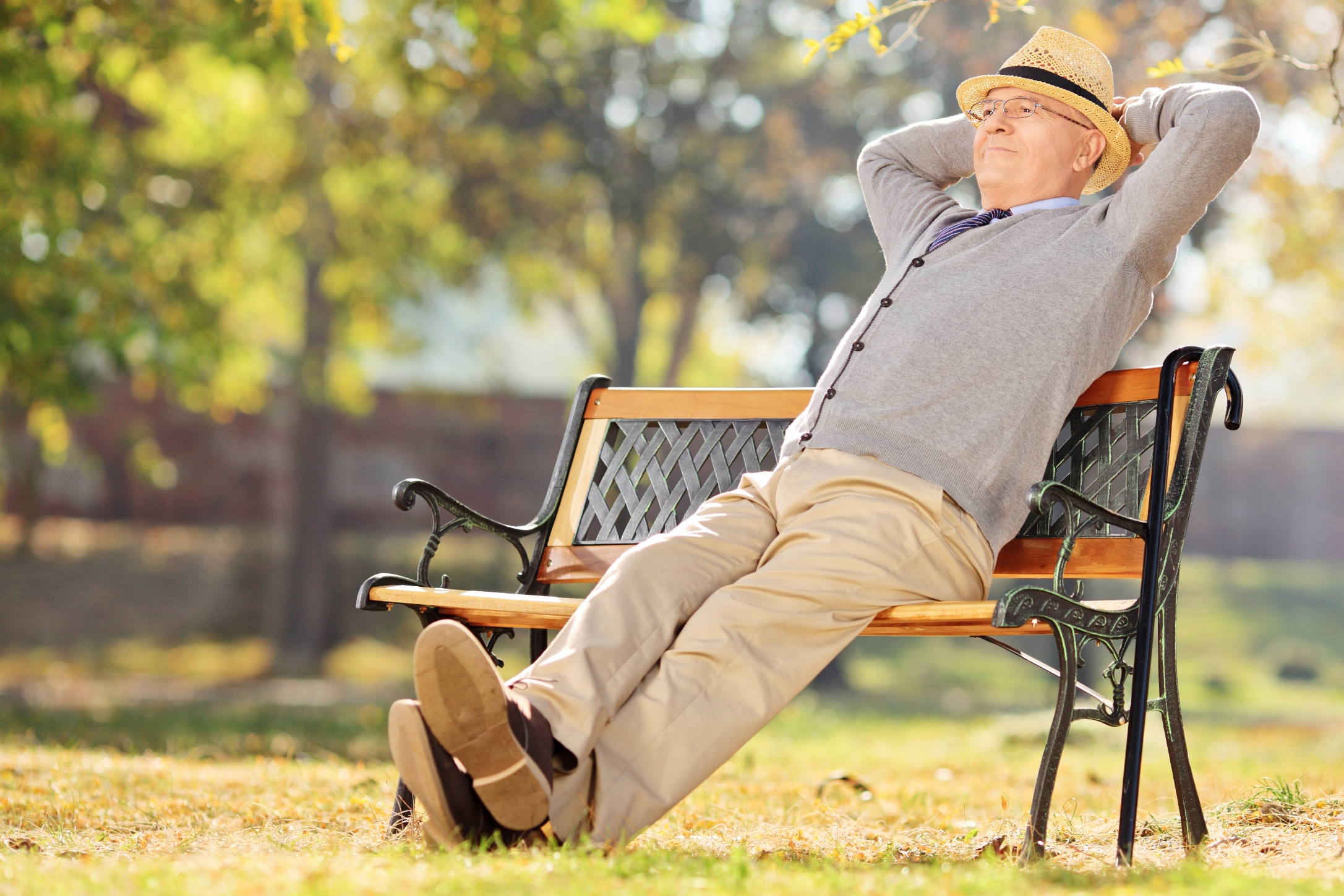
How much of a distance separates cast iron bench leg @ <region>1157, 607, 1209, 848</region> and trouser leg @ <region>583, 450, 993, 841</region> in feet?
1.38

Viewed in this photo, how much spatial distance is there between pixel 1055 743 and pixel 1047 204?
140 centimetres

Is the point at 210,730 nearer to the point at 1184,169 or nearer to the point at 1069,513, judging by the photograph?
the point at 1069,513

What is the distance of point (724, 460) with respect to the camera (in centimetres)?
392

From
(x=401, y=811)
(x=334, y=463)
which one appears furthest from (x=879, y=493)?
(x=334, y=463)

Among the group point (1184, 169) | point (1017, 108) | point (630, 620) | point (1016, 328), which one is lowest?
point (630, 620)

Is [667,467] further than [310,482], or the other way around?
[310,482]

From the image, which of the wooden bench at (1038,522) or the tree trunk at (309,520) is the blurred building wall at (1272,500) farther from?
the wooden bench at (1038,522)

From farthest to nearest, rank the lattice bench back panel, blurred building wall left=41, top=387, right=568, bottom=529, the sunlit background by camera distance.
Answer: blurred building wall left=41, top=387, right=568, bottom=529
the sunlit background
the lattice bench back panel

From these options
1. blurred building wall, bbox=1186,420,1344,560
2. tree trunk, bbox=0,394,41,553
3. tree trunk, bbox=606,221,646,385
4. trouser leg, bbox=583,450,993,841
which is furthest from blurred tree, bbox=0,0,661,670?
blurred building wall, bbox=1186,420,1344,560

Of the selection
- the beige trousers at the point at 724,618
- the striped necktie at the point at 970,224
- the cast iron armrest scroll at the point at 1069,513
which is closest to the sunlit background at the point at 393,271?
the beige trousers at the point at 724,618

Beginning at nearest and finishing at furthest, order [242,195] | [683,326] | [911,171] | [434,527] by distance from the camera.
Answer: [434,527] → [911,171] → [242,195] → [683,326]

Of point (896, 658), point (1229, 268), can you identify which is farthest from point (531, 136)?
point (896, 658)

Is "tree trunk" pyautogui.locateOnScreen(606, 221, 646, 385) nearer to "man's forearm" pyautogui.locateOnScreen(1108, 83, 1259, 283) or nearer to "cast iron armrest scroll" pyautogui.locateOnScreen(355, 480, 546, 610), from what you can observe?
"cast iron armrest scroll" pyautogui.locateOnScreen(355, 480, 546, 610)

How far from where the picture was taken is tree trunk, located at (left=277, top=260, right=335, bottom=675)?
13438 millimetres
